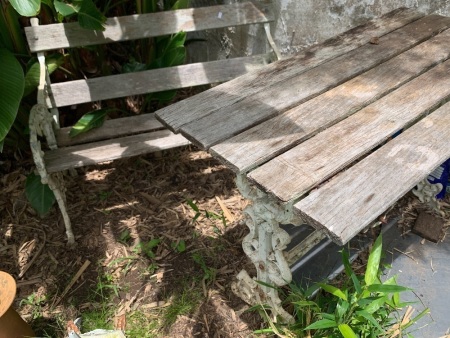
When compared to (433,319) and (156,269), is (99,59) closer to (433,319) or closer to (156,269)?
(156,269)

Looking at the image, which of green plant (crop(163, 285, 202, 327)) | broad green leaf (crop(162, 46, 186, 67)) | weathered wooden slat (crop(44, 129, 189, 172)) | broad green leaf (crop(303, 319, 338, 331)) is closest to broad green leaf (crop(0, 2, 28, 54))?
weathered wooden slat (crop(44, 129, 189, 172))

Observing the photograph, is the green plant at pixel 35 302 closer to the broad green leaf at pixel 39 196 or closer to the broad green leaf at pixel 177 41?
the broad green leaf at pixel 39 196

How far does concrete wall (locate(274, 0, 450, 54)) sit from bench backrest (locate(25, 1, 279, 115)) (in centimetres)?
19

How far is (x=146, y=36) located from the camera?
2.55m

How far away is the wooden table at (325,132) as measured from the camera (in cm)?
144

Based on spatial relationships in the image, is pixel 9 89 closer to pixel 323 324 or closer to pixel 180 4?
pixel 180 4

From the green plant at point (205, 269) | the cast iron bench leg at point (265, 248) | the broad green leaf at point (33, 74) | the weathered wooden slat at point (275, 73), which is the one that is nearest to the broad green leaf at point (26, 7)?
the broad green leaf at point (33, 74)

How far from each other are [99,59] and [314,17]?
4.29ft

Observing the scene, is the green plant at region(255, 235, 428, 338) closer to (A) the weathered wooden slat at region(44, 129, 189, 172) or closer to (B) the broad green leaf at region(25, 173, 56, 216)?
(A) the weathered wooden slat at region(44, 129, 189, 172)

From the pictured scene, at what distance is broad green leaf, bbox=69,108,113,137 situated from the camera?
2.48 meters

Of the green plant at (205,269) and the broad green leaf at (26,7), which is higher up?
the broad green leaf at (26,7)

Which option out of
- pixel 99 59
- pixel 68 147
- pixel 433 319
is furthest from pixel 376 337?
pixel 99 59

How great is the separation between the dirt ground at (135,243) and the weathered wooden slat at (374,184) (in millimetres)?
904

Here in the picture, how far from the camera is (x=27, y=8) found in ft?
6.32
